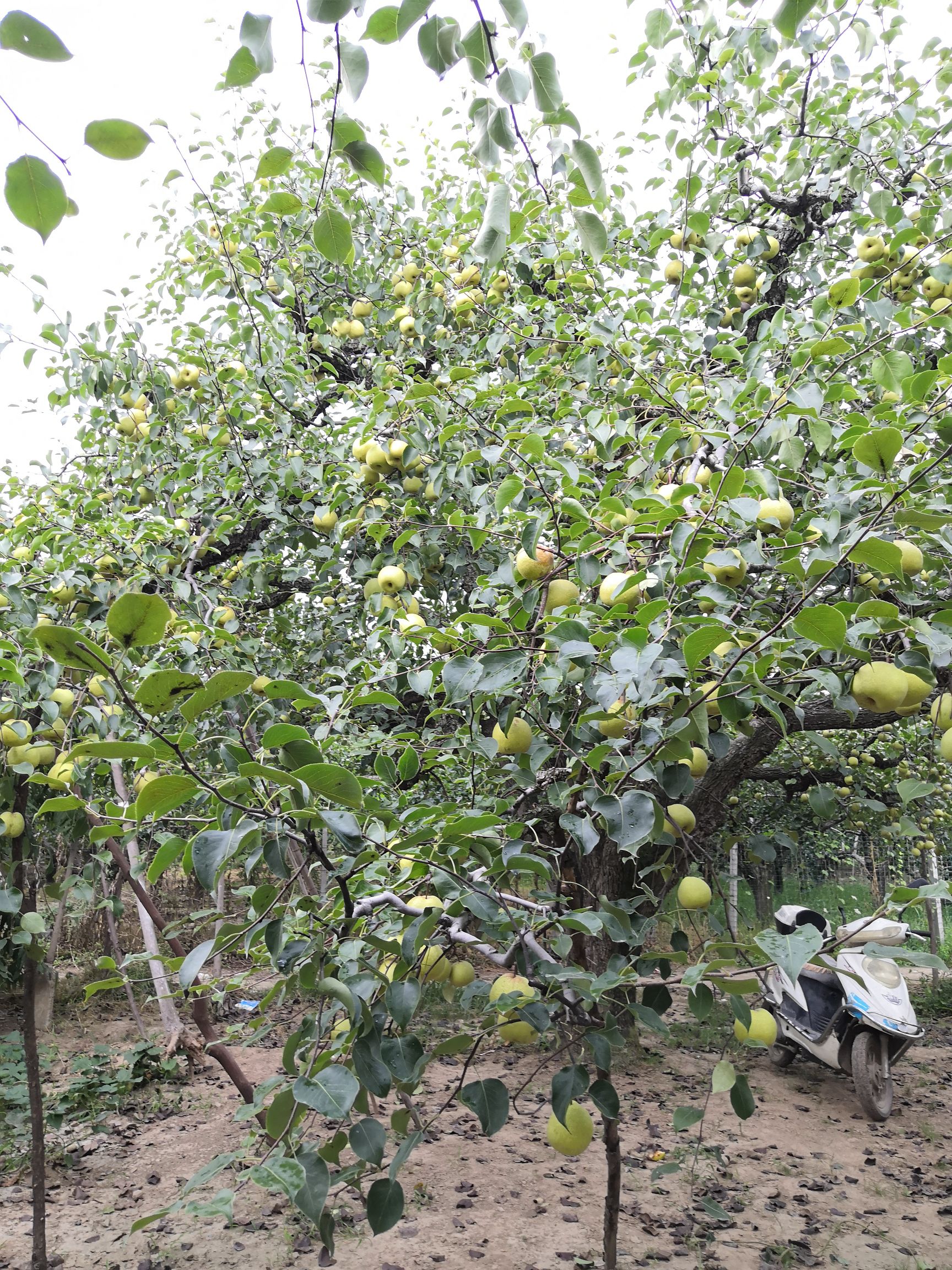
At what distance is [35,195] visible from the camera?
0.56m

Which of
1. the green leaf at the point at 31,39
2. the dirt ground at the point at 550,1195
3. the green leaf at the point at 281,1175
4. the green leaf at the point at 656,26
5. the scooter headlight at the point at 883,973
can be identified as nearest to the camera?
the green leaf at the point at 31,39

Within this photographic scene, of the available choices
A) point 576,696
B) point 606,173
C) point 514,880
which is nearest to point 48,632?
point 514,880

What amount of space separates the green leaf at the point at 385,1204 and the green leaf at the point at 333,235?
1084 mm

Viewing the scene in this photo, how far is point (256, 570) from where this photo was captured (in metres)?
3.45

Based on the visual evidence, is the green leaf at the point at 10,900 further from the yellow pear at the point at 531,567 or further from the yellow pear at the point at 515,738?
the yellow pear at the point at 531,567

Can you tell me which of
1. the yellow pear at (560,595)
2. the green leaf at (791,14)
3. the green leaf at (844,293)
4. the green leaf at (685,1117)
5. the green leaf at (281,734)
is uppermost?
the green leaf at (844,293)

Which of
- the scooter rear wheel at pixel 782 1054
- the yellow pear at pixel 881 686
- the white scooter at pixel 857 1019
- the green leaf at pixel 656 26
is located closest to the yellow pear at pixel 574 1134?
the yellow pear at pixel 881 686

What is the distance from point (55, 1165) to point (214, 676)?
3.61m

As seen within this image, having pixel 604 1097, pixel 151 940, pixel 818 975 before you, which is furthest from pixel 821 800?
pixel 818 975

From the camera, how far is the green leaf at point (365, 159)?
779 millimetres

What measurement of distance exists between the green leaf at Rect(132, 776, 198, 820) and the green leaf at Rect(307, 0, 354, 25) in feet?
2.08

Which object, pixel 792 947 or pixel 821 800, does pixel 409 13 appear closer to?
pixel 792 947

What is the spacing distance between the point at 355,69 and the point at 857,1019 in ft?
15.8

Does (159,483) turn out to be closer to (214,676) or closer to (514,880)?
(514,880)
